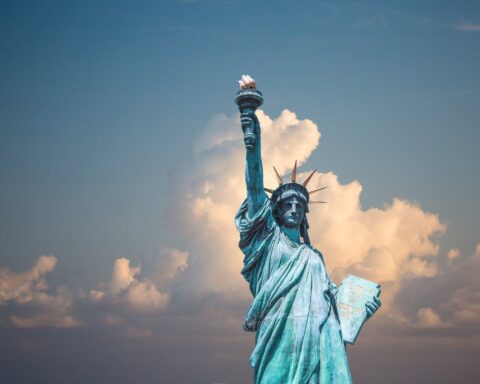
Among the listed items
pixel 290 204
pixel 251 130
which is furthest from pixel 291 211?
pixel 251 130

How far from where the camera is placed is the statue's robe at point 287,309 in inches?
670

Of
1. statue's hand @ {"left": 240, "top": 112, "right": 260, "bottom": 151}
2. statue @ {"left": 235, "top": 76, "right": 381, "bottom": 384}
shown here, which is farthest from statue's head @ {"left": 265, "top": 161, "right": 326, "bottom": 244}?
statue's hand @ {"left": 240, "top": 112, "right": 260, "bottom": 151}

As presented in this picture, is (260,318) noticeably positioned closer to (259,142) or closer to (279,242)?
(279,242)

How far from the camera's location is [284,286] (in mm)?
17641

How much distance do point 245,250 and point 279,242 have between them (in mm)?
848

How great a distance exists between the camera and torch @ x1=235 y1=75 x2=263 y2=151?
58.5 ft

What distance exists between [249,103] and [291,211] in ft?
9.34

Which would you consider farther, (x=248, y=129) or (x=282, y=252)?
(x=282, y=252)

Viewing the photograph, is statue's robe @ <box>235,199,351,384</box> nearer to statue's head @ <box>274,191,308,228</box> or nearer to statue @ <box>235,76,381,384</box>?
statue @ <box>235,76,381,384</box>

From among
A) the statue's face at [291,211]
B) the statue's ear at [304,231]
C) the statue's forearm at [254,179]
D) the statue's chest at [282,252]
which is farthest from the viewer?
the statue's ear at [304,231]

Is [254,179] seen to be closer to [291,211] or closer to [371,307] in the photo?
[291,211]

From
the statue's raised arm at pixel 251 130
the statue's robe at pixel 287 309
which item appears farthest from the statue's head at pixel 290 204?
the statue's raised arm at pixel 251 130

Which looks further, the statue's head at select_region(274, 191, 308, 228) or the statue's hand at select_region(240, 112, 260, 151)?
the statue's head at select_region(274, 191, 308, 228)

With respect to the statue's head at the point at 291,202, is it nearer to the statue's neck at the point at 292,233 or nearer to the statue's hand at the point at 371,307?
the statue's neck at the point at 292,233
